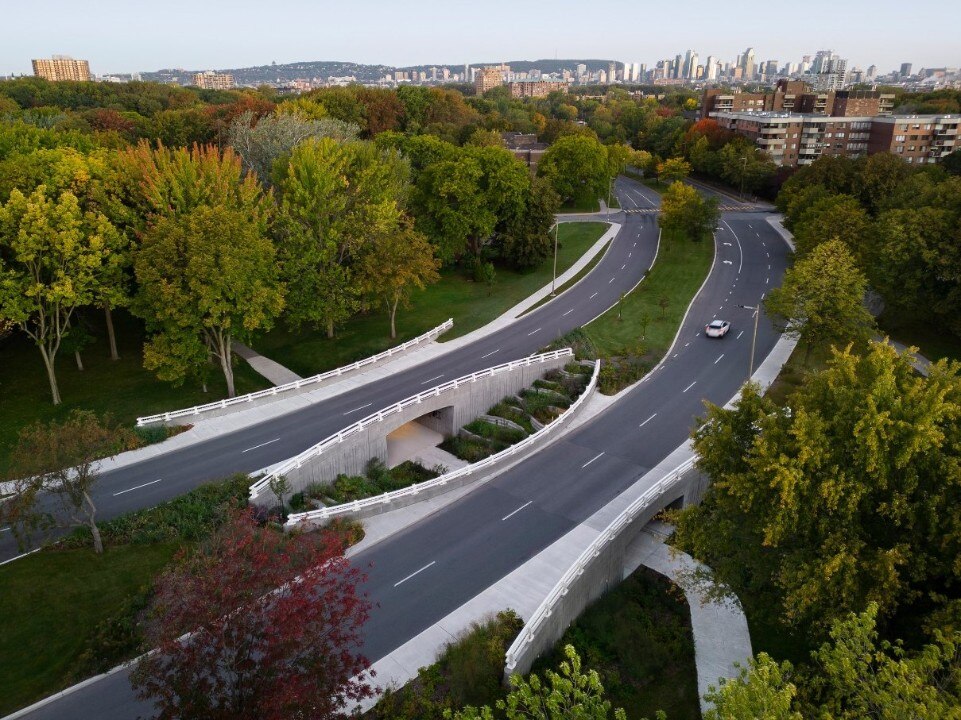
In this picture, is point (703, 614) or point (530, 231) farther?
point (530, 231)

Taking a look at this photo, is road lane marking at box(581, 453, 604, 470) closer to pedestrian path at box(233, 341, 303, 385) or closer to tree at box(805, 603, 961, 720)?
tree at box(805, 603, 961, 720)

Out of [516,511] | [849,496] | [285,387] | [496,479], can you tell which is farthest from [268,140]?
[849,496]

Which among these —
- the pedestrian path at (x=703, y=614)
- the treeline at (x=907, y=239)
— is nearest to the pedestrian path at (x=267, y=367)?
the pedestrian path at (x=703, y=614)

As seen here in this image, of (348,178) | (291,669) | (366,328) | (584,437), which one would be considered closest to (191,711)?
(291,669)

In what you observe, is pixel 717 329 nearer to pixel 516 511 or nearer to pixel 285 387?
pixel 516 511

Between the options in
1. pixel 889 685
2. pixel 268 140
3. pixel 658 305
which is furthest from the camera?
pixel 658 305

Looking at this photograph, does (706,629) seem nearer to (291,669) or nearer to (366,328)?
(291,669)
